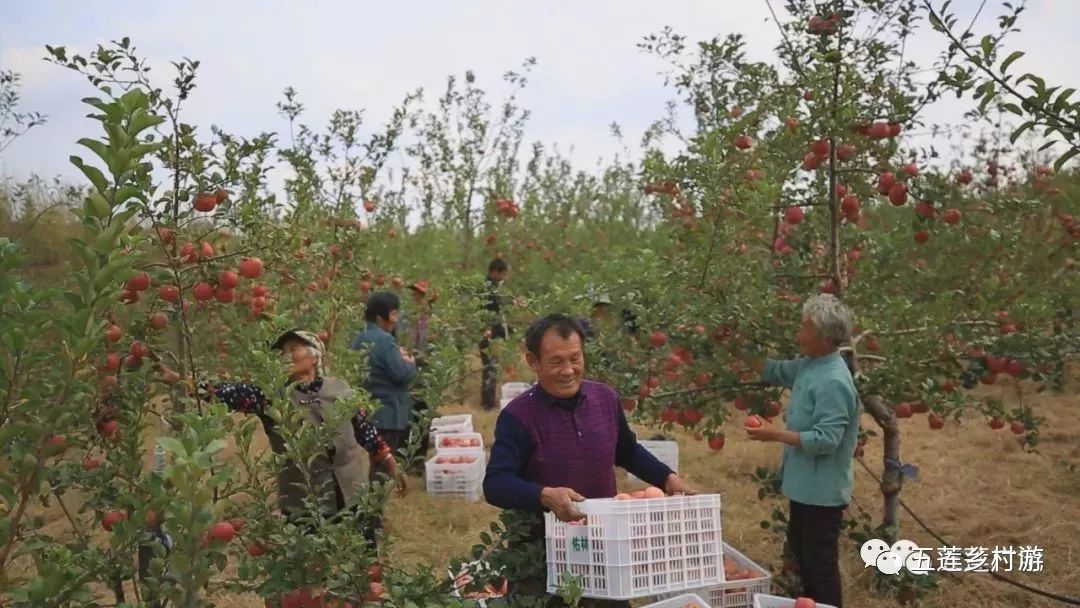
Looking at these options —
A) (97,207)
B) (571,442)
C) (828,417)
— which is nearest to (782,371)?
(828,417)

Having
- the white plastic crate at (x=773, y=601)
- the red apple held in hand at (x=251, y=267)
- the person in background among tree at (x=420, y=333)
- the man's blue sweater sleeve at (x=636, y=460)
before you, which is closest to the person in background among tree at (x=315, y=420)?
the red apple held in hand at (x=251, y=267)

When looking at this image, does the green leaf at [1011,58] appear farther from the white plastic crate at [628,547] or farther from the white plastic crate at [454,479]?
the white plastic crate at [454,479]

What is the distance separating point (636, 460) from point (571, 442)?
0.35 meters

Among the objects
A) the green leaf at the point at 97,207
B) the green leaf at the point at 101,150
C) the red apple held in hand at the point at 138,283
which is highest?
the green leaf at the point at 101,150

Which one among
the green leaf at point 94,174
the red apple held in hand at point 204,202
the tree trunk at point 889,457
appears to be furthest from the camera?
the tree trunk at point 889,457

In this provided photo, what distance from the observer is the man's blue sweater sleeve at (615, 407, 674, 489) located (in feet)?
9.80

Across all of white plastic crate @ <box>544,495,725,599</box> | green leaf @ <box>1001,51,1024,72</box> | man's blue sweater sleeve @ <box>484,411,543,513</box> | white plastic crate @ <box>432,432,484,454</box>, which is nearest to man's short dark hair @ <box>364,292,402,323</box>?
white plastic crate @ <box>432,432,484,454</box>

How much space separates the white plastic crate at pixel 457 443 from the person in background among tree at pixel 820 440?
3410 mm

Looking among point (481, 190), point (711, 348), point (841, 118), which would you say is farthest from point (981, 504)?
point (481, 190)

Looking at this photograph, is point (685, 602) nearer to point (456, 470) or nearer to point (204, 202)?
point (204, 202)

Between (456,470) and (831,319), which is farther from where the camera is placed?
(456,470)

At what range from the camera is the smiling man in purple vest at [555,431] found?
106 inches

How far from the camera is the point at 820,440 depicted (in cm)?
328

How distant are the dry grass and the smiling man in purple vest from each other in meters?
1.54
